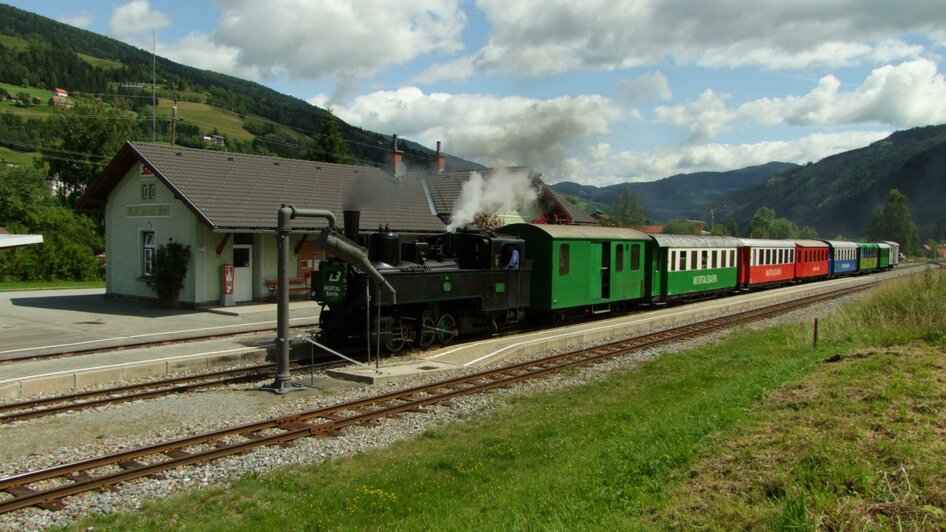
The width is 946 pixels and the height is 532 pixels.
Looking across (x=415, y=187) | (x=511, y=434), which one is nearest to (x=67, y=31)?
(x=415, y=187)

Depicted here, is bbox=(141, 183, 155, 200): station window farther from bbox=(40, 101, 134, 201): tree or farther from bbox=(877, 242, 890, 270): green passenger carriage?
bbox=(877, 242, 890, 270): green passenger carriage

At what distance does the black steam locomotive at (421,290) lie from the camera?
12.9 m

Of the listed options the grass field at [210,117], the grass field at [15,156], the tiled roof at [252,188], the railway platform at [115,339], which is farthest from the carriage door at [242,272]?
the grass field at [210,117]

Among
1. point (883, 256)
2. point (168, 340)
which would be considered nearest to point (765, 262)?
point (168, 340)

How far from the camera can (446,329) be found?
14906 millimetres

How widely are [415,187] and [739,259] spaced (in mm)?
14883

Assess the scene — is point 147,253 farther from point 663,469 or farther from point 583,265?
point 663,469

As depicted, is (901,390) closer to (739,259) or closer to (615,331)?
(615,331)

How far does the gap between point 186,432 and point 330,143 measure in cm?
5499

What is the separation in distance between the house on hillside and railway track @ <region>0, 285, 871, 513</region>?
8.77 m

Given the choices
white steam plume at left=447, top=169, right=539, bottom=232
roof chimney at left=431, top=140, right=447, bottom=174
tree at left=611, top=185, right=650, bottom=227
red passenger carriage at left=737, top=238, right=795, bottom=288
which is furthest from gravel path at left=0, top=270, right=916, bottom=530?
tree at left=611, top=185, right=650, bottom=227

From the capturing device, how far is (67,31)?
6398 inches

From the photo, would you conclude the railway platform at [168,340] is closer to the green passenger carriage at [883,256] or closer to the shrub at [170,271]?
the shrub at [170,271]

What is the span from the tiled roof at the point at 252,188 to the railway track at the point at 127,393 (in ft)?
21.9
